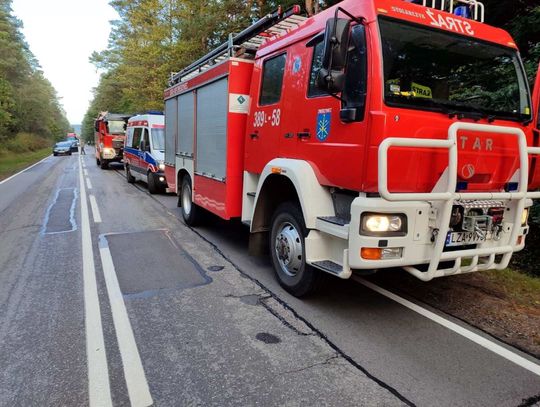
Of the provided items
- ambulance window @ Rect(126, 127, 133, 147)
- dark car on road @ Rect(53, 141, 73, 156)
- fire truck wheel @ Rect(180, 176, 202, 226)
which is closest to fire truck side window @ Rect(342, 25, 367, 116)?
fire truck wheel @ Rect(180, 176, 202, 226)

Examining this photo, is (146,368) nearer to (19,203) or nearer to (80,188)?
(19,203)

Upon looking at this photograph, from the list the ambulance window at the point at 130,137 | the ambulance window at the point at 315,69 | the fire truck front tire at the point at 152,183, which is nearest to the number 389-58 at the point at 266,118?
the ambulance window at the point at 315,69

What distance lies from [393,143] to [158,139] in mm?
11147

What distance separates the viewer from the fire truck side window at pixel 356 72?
3.47 m

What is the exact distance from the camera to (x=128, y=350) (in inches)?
132

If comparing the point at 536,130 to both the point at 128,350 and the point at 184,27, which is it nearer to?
the point at 128,350

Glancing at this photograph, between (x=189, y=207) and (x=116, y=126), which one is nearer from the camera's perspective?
(x=189, y=207)

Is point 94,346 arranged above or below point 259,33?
below

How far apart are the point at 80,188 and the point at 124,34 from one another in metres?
32.0

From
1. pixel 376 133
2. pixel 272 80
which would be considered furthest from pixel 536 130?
pixel 272 80

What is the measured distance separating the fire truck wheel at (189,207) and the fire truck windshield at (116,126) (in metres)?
16.6

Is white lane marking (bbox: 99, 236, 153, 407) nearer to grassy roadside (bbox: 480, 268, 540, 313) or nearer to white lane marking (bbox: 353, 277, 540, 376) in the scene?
white lane marking (bbox: 353, 277, 540, 376)

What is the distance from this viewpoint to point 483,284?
195 inches

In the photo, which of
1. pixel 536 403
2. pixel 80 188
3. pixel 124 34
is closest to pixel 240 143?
pixel 536 403
